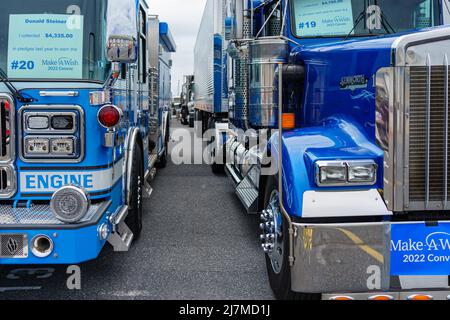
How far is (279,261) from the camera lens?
3916 mm

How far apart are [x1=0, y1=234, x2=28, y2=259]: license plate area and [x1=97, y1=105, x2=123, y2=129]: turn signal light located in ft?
3.30

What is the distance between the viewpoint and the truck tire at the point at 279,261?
365 cm

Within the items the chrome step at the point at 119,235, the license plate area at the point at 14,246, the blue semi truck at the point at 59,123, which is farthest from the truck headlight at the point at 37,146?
the chrome step at the point at 119,235

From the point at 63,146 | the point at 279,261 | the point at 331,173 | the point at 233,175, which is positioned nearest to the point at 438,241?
the point at 331,173

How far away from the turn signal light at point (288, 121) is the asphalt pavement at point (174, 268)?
134cm

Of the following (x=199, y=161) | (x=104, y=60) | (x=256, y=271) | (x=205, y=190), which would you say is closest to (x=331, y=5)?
(x=104, y=60)

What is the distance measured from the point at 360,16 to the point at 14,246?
11.6 ft

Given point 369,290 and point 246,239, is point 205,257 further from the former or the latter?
point 369,290

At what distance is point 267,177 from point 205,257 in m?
1.21

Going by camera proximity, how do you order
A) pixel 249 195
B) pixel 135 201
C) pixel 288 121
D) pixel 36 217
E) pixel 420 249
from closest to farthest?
pixel 420 249 < pixel 36 217 < pixel 288 121 < pixel 135 201 < pixel 249 195

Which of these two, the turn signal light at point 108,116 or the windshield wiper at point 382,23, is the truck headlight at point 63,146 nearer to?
the turn signal light at point 108,116

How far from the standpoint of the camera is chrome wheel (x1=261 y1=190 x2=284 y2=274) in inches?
154

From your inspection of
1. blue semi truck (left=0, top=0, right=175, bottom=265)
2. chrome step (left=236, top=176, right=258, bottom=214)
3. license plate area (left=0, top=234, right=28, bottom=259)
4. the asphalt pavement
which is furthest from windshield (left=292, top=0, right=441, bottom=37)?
license plate area (left=0, top=234, right=28, bottom=259)

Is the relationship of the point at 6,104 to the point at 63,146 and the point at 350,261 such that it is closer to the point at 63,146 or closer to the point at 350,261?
the point at 63,146
